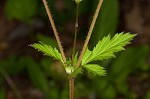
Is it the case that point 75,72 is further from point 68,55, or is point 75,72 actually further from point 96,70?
point 68,55

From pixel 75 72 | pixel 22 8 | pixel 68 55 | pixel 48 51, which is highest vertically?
pixel 22 8

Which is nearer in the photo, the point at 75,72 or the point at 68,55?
the point at 75,72

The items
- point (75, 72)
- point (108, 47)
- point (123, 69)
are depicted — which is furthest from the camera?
point (123, 69)

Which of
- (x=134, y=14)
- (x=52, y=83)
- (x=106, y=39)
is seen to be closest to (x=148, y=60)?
(x=134, y=14)

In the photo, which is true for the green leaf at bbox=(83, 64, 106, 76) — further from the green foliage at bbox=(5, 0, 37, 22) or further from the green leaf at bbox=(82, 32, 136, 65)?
the green foliage at bbox=(5, 0, 37, 22)

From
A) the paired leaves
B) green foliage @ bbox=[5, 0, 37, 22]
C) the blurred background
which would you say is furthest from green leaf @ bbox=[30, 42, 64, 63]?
green foliage @ bbox=[5, 0, 37, 22]

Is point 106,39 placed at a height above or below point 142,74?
below

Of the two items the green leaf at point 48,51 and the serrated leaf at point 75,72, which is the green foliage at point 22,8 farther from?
the serrated leaf at point 75,72

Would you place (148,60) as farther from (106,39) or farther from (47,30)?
(106,39)

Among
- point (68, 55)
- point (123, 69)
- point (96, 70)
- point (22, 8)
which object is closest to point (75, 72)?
point (96, 70)
